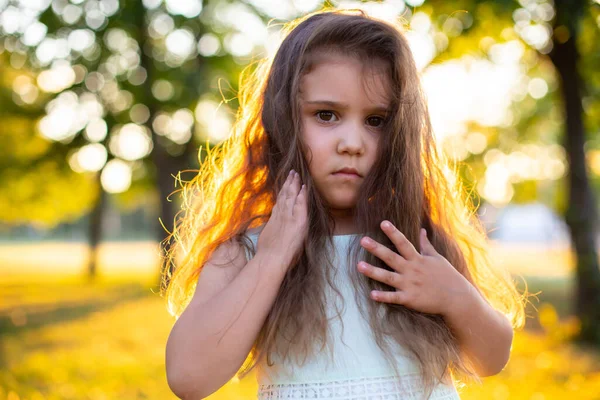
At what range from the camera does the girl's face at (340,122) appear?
1723 mm

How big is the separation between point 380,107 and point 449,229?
0.48 meters

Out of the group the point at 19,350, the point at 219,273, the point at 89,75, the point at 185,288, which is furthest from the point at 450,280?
the point at 89,75

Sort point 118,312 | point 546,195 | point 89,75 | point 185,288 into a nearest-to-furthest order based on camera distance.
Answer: point 185,288 < point 118,312 < point 89,75 < point 546,195

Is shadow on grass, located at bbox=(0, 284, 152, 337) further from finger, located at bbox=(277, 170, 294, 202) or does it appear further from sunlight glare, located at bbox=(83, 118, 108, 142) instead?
finger, located at bbox=(277, 170, 294, 202)

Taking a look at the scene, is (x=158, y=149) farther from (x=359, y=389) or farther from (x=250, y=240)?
(x=359, y=389)

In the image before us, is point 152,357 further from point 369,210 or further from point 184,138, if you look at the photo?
point 184,138

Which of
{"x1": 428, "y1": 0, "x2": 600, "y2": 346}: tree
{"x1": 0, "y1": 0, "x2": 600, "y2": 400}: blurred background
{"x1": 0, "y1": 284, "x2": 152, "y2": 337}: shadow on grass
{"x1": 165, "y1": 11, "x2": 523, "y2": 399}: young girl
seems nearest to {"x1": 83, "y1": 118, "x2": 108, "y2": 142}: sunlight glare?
{"x1": 0, "y1": 0, "x2": 600, "y2": 400}: blurred background

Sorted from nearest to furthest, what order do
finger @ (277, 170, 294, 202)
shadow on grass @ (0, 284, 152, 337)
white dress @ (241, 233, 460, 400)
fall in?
white dress @ (241, 233, 460, 400), finger @ (277, 170, 294, 202), shadow on grass @ (0, 284, 152, 337)

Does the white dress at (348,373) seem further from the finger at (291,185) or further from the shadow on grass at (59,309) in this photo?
the shadow on grass at (59,309)

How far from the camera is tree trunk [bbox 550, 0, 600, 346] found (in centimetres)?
772

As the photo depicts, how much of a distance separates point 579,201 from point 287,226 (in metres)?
7.22

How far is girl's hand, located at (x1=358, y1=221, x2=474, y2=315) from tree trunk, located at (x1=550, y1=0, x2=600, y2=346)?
6867 millimetres

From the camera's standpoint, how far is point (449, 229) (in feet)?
6.40

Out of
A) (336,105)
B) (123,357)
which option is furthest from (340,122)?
(123,357)
